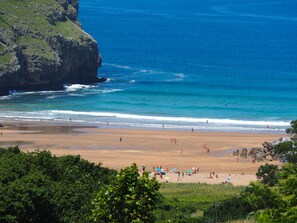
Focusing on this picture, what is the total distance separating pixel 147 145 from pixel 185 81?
117 feet

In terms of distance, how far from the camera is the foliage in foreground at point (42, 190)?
25234 millimetres

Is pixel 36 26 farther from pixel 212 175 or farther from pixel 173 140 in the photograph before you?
pixel 212 175

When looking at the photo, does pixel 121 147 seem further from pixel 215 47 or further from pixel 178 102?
pixel 215 47

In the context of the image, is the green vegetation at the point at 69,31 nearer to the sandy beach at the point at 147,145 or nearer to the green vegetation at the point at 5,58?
the green vegetation at the point at 5,58

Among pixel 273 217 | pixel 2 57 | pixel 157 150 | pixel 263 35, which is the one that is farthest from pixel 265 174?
pixel 263 35

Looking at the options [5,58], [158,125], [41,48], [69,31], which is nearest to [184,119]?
[158,125]

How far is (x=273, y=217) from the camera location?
1485cm

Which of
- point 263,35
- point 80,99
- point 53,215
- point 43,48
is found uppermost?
point 263,35

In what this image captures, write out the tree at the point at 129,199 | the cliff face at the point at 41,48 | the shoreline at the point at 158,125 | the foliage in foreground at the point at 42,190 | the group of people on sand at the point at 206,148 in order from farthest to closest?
the cliff face at the point at 41,48 → the shoreline at the point at 158,125 → the group of people on sand at the point at 206,148 → the foliage in foreground at the point at 42,190 → the tree at the point at 129,199

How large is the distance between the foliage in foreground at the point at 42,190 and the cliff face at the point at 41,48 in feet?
185

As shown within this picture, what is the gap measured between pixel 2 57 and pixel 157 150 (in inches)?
1285

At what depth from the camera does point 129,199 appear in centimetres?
1830

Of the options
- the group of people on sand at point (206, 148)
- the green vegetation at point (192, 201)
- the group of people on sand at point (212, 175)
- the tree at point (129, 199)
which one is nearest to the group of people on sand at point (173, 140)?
the group of people on sand at point (206, 148)

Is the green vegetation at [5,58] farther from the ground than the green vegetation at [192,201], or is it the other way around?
the green vegetation at [5,58]
